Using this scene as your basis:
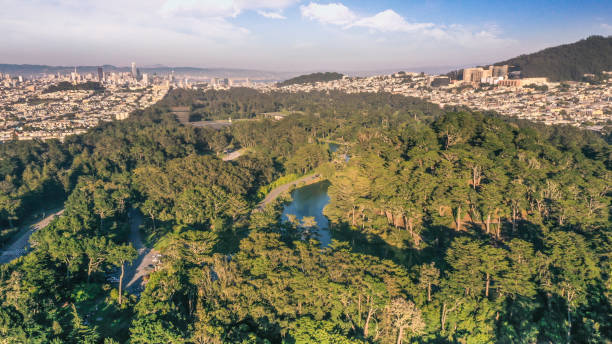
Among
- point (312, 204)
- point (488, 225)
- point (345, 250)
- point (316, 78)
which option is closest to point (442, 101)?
point (312, 204)

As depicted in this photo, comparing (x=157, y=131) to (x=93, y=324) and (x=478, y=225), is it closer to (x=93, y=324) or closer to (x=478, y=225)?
(x=93, y=324)

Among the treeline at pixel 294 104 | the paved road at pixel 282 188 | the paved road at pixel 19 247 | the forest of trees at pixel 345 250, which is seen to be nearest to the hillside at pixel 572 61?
the treeline at pixel 294 104

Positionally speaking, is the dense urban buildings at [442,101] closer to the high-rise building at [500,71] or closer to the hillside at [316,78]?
the high-rise building at [500,71]

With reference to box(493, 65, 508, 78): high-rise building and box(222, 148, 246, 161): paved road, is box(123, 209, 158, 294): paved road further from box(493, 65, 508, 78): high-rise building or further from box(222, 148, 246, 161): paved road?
box(493, 65, 508, 78): high-rise building

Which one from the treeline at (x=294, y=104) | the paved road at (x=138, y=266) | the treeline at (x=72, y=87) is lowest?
the paved road at (x=138, y=266)

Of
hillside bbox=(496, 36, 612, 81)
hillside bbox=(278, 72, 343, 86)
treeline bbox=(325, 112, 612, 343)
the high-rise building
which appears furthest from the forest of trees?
hillside bbox=(278, 72, 343, 86)

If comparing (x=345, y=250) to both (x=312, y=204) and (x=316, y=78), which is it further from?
(x=316, y=78)
